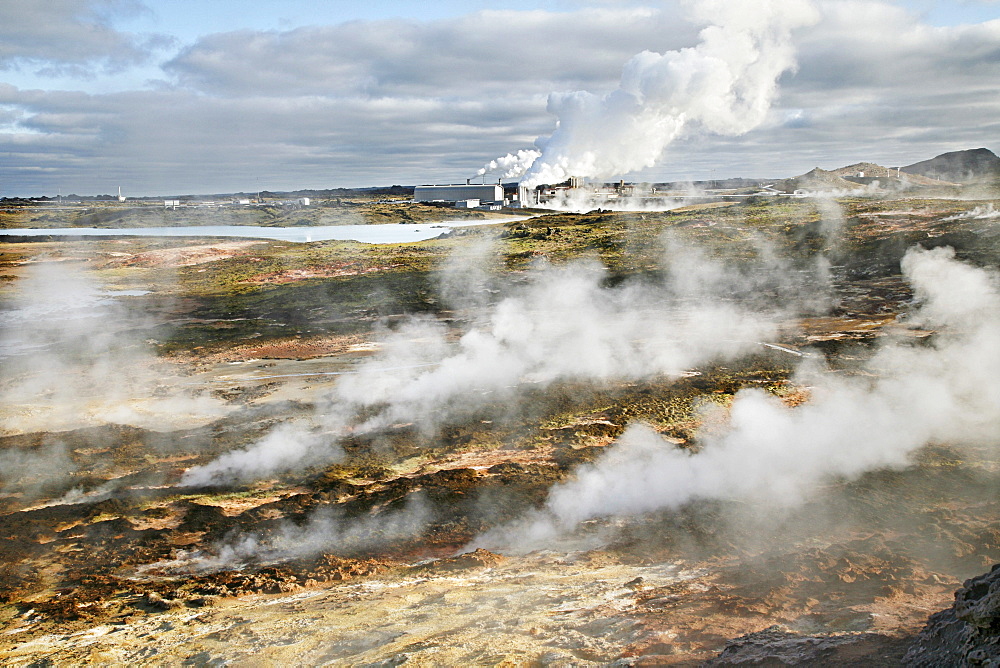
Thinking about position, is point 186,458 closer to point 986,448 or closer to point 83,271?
point 986,448

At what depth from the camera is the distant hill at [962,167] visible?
59.1 metres

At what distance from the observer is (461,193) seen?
232 ft

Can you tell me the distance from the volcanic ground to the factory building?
152 ft

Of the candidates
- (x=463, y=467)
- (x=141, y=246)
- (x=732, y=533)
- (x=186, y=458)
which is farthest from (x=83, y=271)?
(x=732, y=533)

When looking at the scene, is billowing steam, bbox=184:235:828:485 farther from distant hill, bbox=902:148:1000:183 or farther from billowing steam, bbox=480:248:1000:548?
distant hill, bbox=902:148:1000:183

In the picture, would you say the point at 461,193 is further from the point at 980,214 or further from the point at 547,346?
the point at 547,346

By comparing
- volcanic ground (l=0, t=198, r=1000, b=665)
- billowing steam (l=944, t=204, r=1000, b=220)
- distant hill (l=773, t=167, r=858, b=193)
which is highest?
distant hill (l=773, t=167, r=858, b=193)

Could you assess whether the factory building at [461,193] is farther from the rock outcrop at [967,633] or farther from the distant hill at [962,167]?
the rock outcrop at [967,633]

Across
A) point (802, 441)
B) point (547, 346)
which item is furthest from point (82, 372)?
point (802, 441)

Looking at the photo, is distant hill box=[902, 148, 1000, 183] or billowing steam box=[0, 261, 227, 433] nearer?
billowing steam box=[0, 261, 227, 433]

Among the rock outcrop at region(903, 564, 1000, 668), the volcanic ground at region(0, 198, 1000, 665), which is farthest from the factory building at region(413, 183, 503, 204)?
the rock outcrop at region(903, 564, 1000, 668)

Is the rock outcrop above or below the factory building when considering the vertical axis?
below

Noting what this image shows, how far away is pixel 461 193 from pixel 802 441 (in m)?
62.8

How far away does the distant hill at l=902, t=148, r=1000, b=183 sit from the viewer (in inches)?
2328
